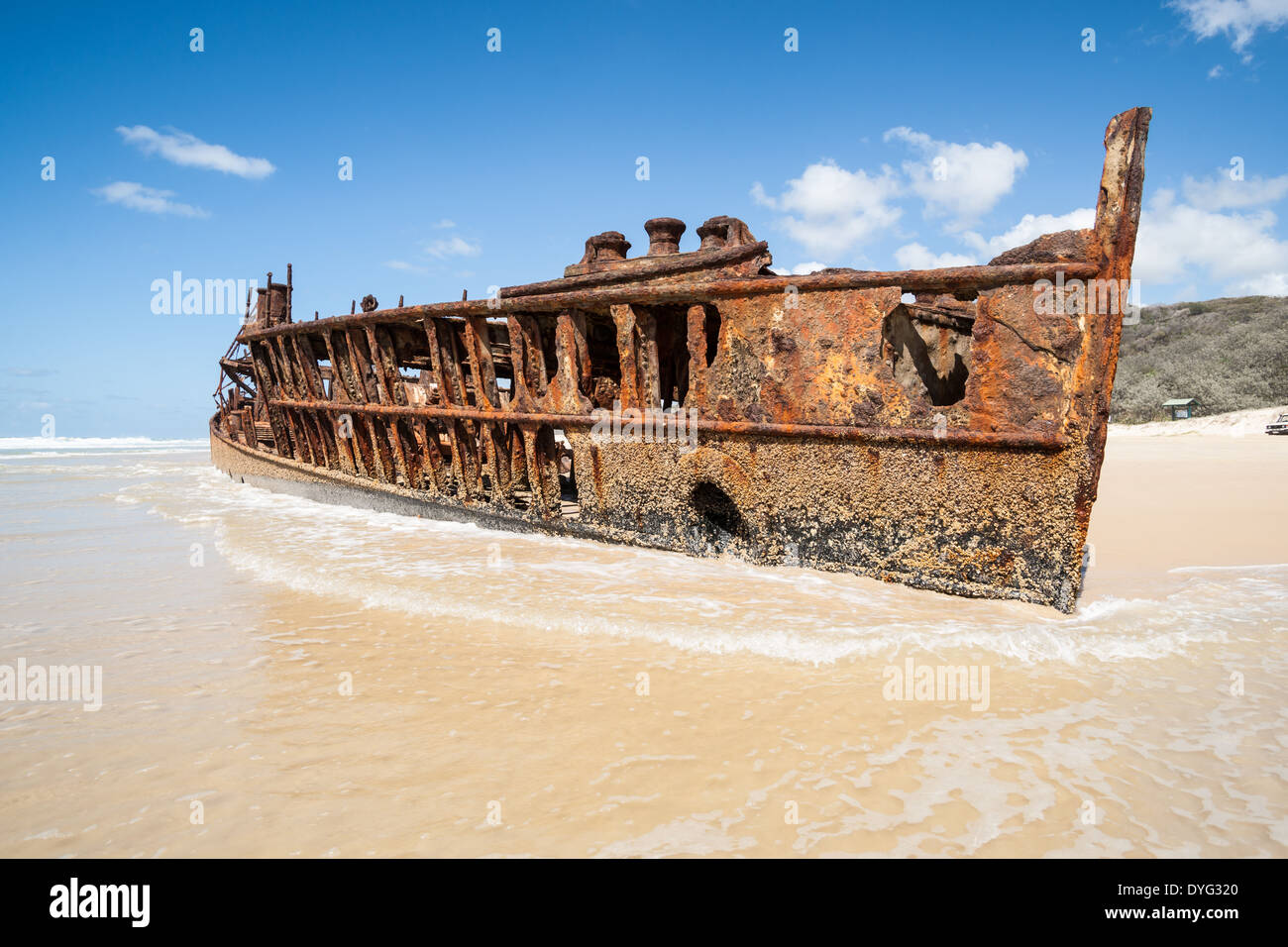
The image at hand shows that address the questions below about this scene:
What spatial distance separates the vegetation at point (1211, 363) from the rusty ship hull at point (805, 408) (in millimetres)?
25489

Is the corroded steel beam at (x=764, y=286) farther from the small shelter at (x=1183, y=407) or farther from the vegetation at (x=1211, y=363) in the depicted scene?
the small shelter at (x=1183, y=407)

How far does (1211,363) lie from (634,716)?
36.0m

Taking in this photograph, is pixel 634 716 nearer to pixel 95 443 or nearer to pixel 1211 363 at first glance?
pixel 1211 363

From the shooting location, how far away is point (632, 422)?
532cm

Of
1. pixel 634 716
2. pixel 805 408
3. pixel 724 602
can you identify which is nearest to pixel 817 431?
pixel 805 408

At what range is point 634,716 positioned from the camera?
252 centimetres

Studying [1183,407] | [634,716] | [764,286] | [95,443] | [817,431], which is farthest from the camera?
[95,443]

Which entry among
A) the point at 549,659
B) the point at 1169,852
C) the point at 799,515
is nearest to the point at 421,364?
the point at 799,515

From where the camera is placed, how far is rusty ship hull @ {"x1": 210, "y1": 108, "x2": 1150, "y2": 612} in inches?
148

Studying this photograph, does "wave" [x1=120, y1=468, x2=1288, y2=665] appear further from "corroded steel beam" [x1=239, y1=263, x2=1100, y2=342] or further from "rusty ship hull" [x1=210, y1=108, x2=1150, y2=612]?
"corroded steel beam" [x1=239, y1=263, x2=1100, y2=342]

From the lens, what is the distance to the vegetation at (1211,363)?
25.3 metres

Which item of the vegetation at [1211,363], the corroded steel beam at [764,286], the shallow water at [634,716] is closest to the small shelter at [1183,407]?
the vegetation at [1211,363]

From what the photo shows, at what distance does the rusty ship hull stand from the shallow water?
39cm
